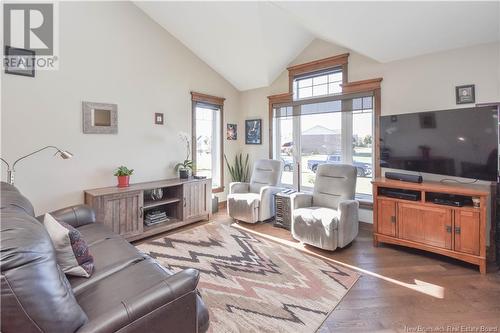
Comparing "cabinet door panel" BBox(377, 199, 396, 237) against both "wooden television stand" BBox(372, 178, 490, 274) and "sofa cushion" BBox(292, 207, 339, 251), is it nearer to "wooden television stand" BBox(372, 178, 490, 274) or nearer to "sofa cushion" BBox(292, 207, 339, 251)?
"wooden television stand" BBox(372, 178, 490, 274)

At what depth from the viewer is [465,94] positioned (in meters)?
2.92

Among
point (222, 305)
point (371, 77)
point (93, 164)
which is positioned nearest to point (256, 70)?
point (371, 77)

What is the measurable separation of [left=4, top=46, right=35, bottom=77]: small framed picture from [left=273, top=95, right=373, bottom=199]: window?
3473 mm

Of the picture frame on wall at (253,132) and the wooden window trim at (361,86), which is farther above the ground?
the wooden window trim at (361,86)

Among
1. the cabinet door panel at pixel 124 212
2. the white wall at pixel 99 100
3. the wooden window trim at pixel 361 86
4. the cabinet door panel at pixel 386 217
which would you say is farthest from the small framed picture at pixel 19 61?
the cabinet door panel at pixel 386 217

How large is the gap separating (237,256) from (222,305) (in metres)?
0.86

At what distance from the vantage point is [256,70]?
4379 mm

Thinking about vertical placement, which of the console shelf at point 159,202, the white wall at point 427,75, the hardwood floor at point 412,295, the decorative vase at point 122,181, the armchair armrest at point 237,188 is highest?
the white wall at point 427,75

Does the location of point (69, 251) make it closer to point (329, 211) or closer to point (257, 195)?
point (329, 211)

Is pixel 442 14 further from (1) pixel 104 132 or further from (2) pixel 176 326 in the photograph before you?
(1) pixel 104 132

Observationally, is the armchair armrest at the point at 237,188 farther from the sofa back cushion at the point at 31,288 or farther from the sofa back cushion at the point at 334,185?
the sofa back cushion at the point at 31,288

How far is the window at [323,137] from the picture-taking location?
149 inches

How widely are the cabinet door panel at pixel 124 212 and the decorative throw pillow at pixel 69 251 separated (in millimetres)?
1356

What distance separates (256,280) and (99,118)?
9.24 ft
